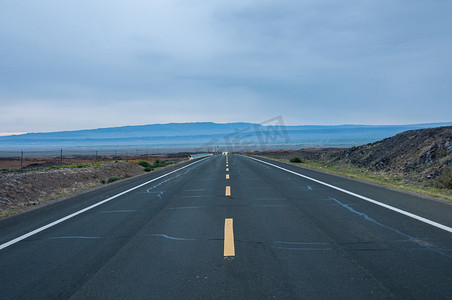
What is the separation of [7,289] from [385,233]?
6278 mm

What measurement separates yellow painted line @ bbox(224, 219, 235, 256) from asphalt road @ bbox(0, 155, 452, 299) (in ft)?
0.07

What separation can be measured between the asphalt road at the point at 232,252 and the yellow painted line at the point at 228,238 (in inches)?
0.8

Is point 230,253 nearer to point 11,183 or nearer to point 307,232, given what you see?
point 307,232

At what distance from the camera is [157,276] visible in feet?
14.6

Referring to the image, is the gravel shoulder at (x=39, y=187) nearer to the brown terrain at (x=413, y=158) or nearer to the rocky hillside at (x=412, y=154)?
the brown terrain at (x=413, y=158)

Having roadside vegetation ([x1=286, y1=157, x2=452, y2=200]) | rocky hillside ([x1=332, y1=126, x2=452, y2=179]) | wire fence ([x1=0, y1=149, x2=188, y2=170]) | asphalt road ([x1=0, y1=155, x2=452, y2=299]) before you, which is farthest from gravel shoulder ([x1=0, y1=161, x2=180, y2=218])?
rocky hillside ([x1=332, y1=126, x2=452, y2=179])

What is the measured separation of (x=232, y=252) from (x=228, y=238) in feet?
2.74

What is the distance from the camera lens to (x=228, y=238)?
6.16 m

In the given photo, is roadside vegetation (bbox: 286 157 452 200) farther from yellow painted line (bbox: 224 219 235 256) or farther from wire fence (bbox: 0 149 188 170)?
wire fence (bbox: 0 149 188 170)

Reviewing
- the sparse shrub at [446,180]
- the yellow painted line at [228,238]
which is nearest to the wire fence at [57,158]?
the yellow painted line at [228,238]

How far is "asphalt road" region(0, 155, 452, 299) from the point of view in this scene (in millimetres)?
4027

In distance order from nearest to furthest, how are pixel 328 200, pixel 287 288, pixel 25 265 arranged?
pixel 287 288 < pixel 25 265 < pixel 328 200

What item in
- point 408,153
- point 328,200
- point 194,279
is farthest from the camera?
point 408,153

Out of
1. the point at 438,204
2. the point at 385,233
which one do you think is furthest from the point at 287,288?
the point at 438,204
